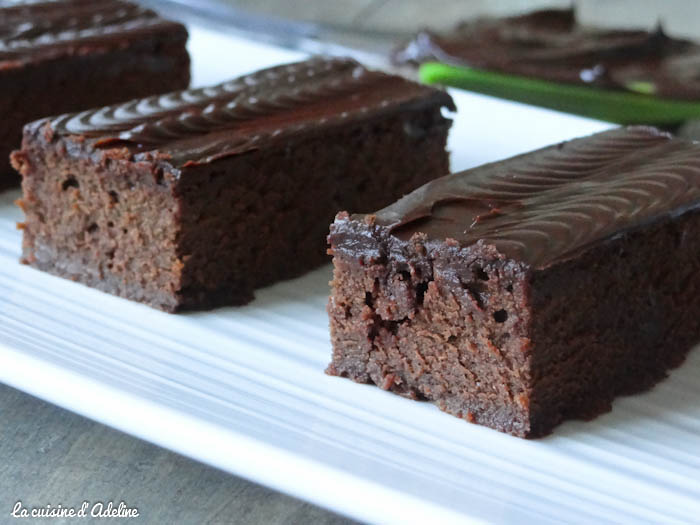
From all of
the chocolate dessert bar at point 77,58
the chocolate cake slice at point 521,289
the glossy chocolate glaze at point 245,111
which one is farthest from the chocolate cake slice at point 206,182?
the chocolate dessert bar at point 77,58

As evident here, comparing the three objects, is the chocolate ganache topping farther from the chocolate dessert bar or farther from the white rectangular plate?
the chocolate dessert bar

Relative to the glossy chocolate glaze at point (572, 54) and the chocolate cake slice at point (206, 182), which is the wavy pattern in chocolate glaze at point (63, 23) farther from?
the glossy chocolate glaze at point (572, 54)

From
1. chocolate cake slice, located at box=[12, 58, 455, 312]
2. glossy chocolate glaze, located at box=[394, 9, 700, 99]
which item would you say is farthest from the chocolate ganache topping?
glossy chocolate glaze, located at box=[394, 9, 700, 99]

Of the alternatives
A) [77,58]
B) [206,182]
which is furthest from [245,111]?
[77,58]

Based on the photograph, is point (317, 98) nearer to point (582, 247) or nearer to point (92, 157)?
point (92, 157)

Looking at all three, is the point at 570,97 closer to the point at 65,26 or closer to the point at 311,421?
the point at 65,26

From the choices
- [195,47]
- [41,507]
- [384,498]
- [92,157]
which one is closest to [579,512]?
[384,498]
